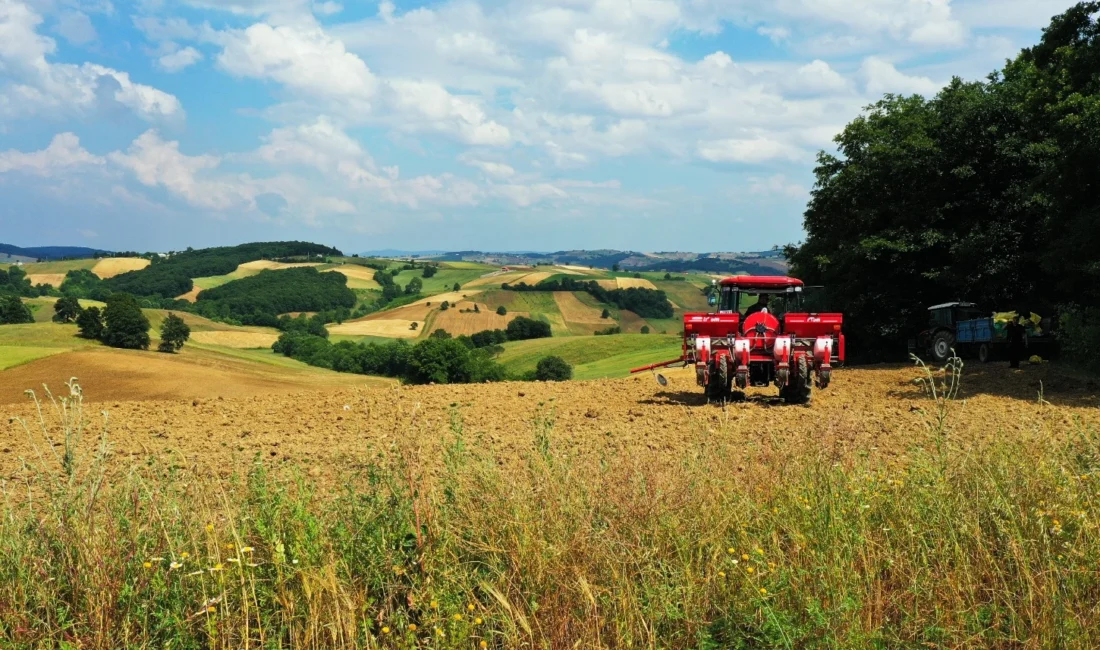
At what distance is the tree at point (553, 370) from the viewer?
180 ft

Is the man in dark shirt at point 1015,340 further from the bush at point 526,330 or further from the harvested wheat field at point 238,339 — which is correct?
the bush at point 526,330

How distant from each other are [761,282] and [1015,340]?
8.95 m

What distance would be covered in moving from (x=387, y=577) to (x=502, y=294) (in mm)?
112449

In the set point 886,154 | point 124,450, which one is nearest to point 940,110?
point 886,154

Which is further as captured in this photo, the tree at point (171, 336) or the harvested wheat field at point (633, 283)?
the harvested wheat field at point (633, 283)

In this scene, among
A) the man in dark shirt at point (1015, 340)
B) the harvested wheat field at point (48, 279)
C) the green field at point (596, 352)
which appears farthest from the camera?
the harvested wheat field at point (48, 279)

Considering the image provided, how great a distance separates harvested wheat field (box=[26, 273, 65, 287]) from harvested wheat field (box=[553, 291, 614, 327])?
2743 inches

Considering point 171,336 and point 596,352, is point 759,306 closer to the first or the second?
point 171,336

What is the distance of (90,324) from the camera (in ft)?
167

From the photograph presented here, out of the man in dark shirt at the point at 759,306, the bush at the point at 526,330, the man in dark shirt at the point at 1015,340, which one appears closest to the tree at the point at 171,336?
the bush at the point at 526,330

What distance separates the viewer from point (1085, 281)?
21.0m

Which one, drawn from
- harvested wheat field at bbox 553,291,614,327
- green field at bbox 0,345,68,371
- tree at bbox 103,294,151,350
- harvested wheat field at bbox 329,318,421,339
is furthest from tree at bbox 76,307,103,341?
harvested wheat field at bbox 553,291,614,327

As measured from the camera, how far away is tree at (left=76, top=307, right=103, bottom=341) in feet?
165

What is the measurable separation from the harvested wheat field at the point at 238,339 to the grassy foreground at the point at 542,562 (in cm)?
6928
